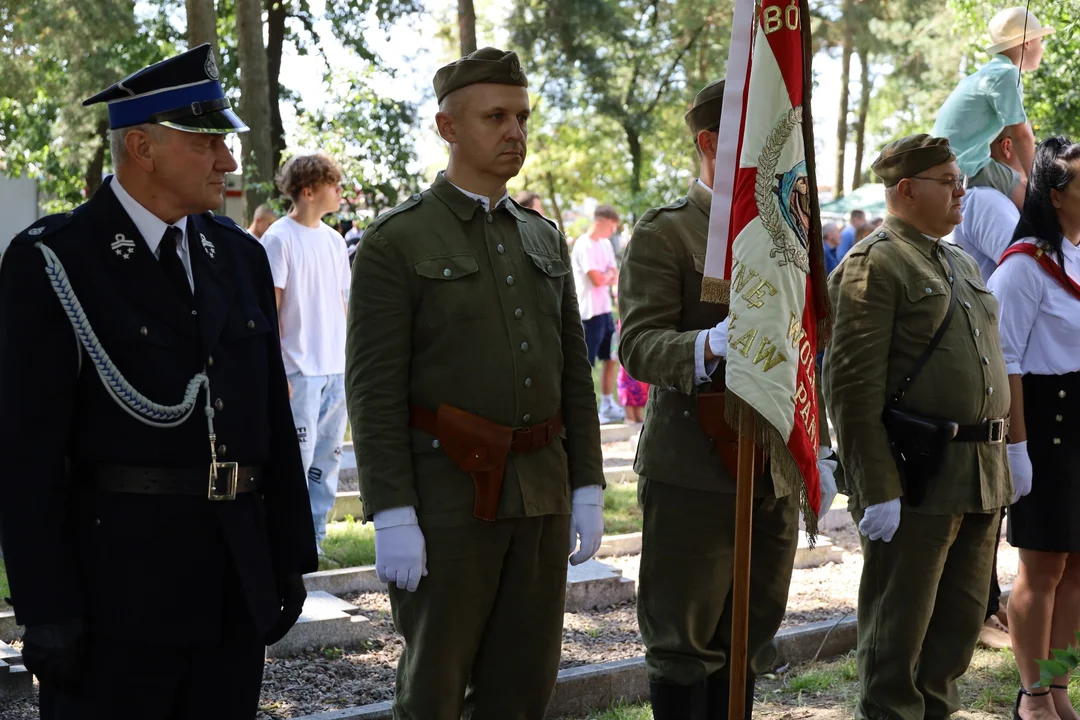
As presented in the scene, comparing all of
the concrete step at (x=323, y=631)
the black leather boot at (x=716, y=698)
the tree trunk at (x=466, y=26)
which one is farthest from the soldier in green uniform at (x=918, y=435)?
the tree trunk at (x=466, y=26)

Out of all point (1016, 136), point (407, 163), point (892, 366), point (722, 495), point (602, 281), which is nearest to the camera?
point (722, 495)

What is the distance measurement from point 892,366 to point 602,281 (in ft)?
27.7

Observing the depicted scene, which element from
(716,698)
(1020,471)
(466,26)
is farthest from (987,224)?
(466,26)

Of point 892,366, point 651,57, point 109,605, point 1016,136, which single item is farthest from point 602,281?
point 651,57

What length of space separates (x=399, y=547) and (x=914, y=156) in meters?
2.37

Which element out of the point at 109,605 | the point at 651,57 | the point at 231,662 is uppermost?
the point at 651,57

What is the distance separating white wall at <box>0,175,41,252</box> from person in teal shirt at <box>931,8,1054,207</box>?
29.1m

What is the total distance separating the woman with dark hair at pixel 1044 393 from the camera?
15.5ft

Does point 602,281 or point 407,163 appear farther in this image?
point 407,163

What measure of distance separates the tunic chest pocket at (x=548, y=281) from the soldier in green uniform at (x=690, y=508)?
1.18 ft

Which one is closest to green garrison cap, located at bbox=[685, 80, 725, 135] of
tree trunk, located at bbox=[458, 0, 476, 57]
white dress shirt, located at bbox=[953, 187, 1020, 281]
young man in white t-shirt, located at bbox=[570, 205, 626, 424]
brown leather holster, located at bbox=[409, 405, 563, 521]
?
brown leather holster, located at bbox=[409, 405, 563, 521]

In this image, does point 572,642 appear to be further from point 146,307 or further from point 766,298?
point 146,307

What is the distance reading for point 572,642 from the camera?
598cm

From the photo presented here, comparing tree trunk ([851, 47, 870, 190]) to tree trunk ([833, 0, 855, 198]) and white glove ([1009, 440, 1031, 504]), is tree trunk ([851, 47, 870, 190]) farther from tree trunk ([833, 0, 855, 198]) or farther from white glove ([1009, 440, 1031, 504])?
white glove ([1009, 440, 1031, 504])
